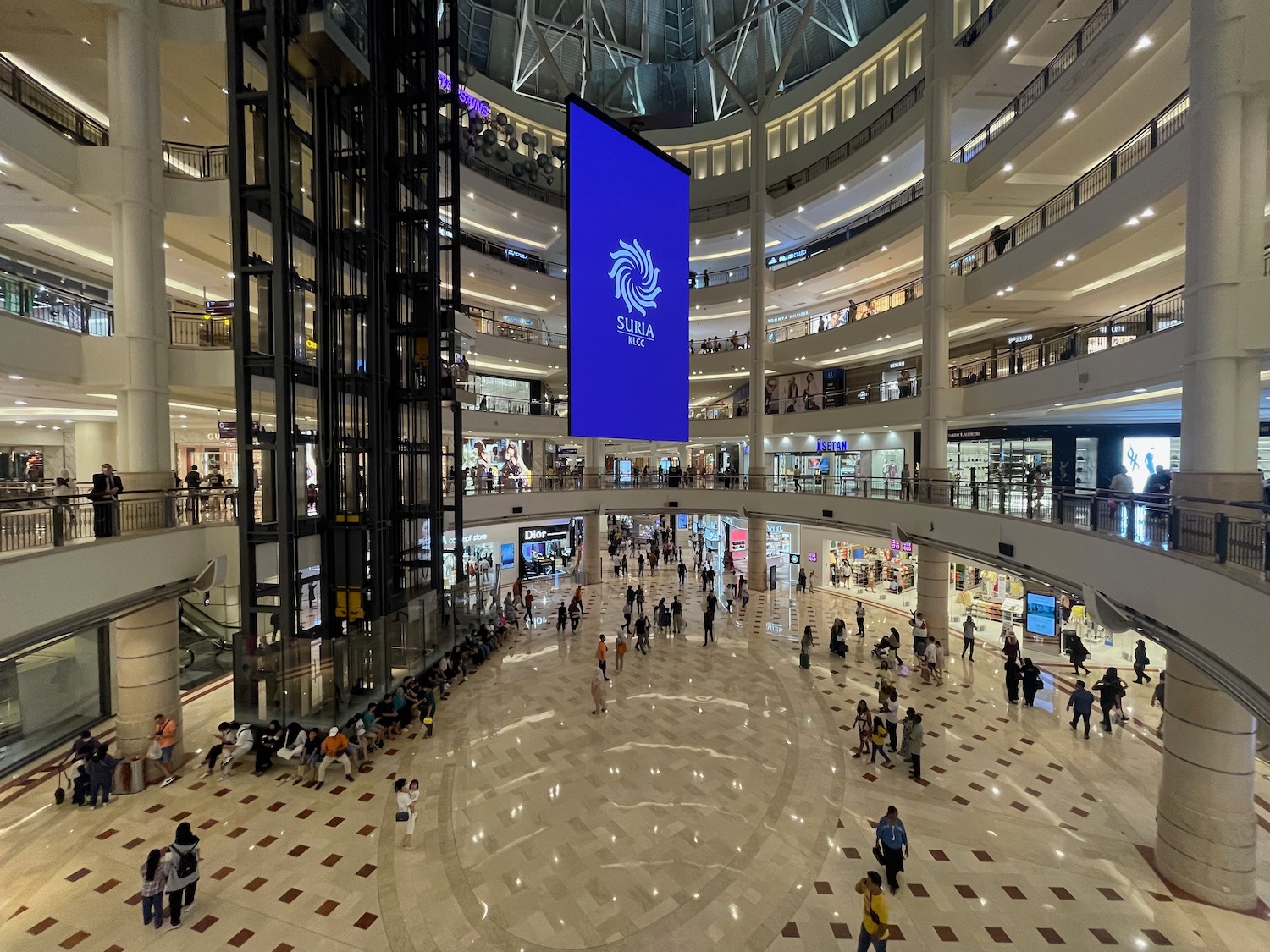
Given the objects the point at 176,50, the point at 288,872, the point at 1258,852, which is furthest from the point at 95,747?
the point at 1258,852

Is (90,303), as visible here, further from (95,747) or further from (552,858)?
(552,858)

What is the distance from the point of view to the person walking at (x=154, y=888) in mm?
6527

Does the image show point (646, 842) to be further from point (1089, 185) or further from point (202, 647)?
point (1089, 185)

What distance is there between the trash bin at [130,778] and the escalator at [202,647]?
5.63m

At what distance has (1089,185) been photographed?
12555mm

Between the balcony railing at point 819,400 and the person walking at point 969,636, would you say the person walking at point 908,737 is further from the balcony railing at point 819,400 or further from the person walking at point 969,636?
the balcony railing at point 819,400

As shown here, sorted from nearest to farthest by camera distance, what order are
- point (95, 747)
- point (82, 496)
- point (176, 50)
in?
point (82, 496) < point (95, 747) < point (176, 50)

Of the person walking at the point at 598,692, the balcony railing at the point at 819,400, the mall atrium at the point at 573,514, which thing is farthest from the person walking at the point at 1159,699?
the person walking at the point at 598,692

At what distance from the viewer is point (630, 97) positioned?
34.6 m

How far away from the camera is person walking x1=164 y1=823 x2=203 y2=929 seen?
6.65m

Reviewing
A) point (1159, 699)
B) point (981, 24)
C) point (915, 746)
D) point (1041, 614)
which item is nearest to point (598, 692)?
point (915, 746)

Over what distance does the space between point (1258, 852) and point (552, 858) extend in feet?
33.0

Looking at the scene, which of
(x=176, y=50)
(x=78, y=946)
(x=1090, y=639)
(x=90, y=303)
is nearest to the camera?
(x=78, y=946)

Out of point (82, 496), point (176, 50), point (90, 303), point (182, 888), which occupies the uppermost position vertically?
point (176, 50)
